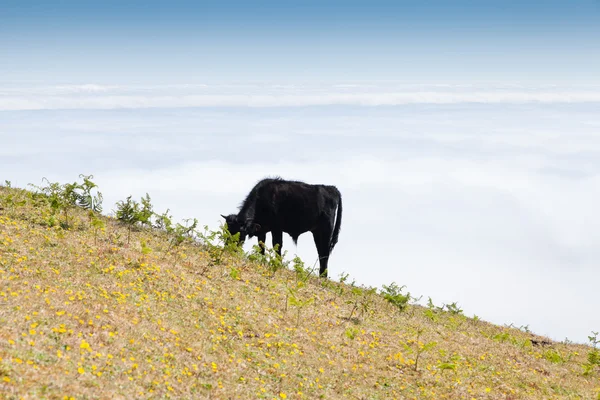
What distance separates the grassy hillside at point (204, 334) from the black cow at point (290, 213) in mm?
3128

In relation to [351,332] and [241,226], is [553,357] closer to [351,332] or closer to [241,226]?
[351,332]

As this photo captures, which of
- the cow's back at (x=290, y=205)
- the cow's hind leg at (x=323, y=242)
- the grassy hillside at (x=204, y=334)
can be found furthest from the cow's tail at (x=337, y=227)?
the grassy hillside at (x=204, y=334)

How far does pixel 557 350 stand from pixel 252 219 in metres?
11.5

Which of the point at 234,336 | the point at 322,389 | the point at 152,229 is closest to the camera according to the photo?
the point at 322,389

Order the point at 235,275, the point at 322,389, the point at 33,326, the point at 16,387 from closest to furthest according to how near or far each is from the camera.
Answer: the point at 16,387, the point at 33,326, the point at 322,389, the point at 235,275

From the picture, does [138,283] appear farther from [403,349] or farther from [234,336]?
[403,349]

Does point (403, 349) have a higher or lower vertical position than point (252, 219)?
lower

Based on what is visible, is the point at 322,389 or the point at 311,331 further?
the point at 311,331

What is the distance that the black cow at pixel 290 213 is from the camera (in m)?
20.5

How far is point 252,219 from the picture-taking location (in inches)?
805

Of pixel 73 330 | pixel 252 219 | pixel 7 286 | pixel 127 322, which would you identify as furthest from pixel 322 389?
pixel 252 219

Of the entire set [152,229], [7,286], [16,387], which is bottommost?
[16,387]

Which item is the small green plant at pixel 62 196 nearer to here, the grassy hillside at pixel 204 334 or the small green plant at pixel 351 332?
the grassy hillside at pixel 204 334

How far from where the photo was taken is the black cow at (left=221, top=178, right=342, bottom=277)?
20531 millimetres
